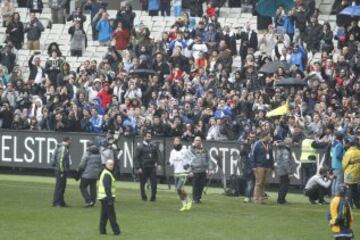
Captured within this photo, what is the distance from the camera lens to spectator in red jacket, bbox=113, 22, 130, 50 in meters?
50.7

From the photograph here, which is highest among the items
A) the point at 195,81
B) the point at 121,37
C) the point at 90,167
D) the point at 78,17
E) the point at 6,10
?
the point at 6,10

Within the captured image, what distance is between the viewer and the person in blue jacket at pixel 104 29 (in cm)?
5184

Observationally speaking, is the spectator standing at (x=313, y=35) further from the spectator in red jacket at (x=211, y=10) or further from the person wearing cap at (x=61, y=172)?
the person wearing cap at (x=61, y=172)

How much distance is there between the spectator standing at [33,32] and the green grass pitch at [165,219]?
12.8 metres

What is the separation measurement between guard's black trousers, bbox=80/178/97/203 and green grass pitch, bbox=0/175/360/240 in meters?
0.36

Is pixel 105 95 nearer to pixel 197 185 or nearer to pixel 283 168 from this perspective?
pixel 197 185

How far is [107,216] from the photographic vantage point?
31.8 metres

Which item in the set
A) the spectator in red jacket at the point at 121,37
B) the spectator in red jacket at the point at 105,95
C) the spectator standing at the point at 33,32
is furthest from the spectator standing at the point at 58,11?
the spectator in red jacket at the point at 105,95

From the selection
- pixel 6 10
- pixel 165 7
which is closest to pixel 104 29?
pixel 165 7

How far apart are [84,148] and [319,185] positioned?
9.60 m

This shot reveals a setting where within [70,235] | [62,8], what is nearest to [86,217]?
[70,235]

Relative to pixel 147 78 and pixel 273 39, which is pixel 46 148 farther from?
pixel 273 39

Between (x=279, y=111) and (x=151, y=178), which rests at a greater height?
(x=279, y=111)

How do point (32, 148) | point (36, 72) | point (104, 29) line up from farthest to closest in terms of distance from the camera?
point (104, 29) < point (36, 72) < point (32, 148)
